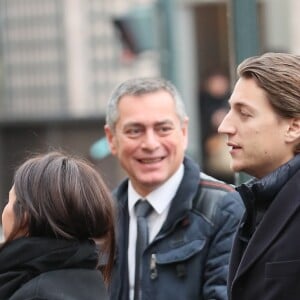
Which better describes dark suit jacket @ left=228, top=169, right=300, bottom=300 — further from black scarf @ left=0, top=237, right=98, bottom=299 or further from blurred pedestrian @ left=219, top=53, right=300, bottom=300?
black scarf @ left=0, top=237, right=98, bottom=299

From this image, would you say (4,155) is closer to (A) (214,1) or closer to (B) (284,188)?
(A) (214,1)

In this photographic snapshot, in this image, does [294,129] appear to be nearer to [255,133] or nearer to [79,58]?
[255,133]

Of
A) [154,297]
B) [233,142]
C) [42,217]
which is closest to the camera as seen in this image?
[42,217]

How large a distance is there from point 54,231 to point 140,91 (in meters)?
1.47

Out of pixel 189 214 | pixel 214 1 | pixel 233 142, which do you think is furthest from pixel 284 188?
pixel 214 1

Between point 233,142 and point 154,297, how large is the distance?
98 cm

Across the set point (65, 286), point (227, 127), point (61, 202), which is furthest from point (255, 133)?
point (65, 286)

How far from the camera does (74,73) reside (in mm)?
16797

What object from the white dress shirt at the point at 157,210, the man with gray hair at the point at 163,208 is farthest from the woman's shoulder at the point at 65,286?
the white dress shirt at the point at 157,210

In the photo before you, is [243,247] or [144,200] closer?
[243,247]

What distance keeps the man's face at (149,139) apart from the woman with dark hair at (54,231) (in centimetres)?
105

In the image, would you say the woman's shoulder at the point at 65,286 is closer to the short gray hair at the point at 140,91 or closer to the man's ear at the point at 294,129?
the man's ear at the point at 294,129

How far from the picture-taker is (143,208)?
4.26 meters

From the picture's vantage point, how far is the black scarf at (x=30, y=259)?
3.00 metres
